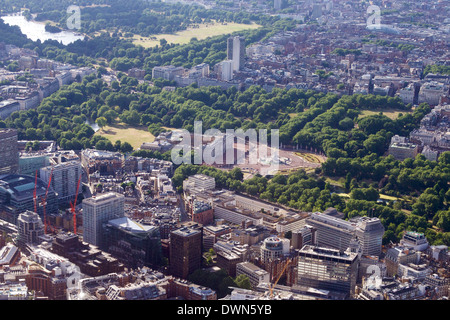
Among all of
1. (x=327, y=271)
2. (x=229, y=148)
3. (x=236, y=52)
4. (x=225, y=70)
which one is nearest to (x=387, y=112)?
(x=225, y=70)

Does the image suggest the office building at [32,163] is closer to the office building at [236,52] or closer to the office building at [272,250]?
the office building at [272,250]

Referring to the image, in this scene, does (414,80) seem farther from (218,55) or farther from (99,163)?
(99,163)

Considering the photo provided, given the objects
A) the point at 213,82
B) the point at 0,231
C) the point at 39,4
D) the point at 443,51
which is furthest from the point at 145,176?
the point at 39,4

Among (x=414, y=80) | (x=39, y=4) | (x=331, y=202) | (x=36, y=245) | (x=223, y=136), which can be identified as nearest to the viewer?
(x=36, y=245)

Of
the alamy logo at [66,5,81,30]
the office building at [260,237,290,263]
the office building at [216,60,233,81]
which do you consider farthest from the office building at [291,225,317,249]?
the alamy logo at [66,5,81,30]

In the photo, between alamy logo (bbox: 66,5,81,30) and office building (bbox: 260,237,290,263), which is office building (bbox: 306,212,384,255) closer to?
office building (bbox: 260,237,290,263)

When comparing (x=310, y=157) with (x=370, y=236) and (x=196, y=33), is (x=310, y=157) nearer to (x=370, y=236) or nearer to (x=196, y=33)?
(x=370, y=236)
